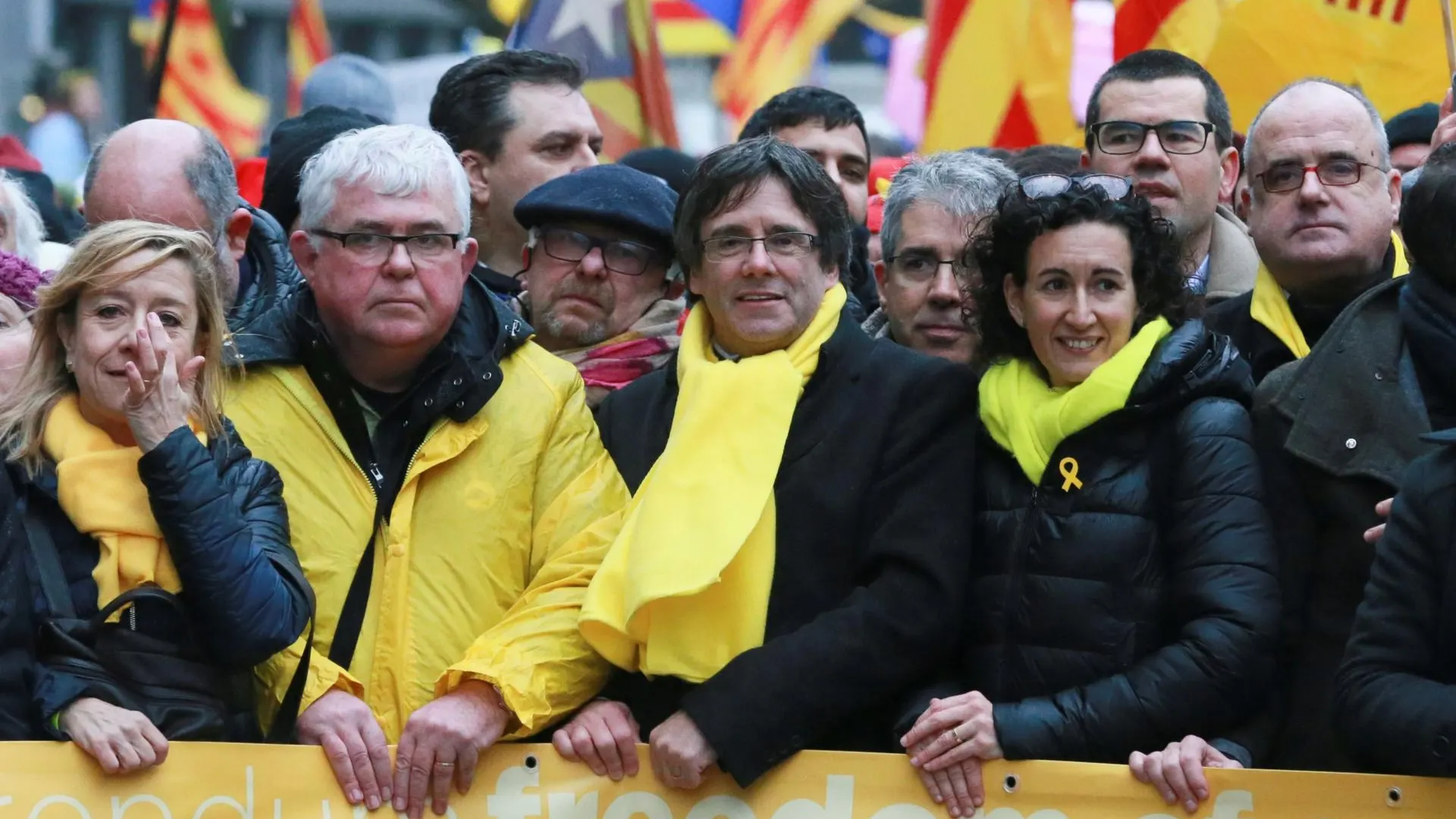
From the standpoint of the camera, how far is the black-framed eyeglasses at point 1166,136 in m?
5.69

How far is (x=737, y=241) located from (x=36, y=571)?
1575 mm

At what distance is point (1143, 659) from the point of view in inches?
157

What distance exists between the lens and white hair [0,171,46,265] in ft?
19.3

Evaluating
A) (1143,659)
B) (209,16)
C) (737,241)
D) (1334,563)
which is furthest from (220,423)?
(209,16)

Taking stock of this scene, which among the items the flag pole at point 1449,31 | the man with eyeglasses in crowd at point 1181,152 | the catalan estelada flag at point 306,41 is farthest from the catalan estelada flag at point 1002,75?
the catalan estelada flag at point 306,41

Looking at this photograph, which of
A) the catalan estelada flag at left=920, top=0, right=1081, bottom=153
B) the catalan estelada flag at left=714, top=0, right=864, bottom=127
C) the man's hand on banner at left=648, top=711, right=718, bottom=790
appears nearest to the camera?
the man's hand on banner at left=648, top=711, right=718, bottom=790

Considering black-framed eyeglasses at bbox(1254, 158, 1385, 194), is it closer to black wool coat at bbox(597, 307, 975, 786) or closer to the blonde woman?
black wool coat at bbox(597, 307, 975, 786)

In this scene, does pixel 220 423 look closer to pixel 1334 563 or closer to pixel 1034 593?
pixel 1034 593

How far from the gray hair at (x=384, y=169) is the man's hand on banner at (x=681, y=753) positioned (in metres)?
1.21

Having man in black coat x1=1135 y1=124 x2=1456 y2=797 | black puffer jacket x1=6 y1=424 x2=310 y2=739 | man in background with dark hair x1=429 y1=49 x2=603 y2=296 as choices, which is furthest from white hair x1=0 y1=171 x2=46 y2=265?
man in black coat x1=1135 y1=124 x2=1456 y2=797

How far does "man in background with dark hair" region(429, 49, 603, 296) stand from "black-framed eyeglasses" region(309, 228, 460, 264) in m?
1.59

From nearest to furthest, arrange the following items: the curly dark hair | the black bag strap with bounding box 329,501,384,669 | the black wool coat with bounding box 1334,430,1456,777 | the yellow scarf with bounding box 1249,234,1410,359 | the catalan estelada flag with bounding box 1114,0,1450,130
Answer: the black wool coat with bounding box 1334,430,1456,777 → the black bag strap with bounding box 329,501,384,669 → the curly dark hair → the yellow scarf with bounding box 1249,234,1410,359 → the catalan estelada flag with bounding box 1114,0,1450,130

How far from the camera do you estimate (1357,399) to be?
426 centimetres

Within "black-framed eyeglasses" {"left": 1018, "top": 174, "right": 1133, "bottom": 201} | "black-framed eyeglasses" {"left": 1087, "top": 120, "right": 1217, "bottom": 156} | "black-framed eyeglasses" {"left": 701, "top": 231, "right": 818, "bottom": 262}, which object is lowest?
"black-framed eyeglasses" {"left": 701, "top": 231, "right": 818, "bottom": 262}
